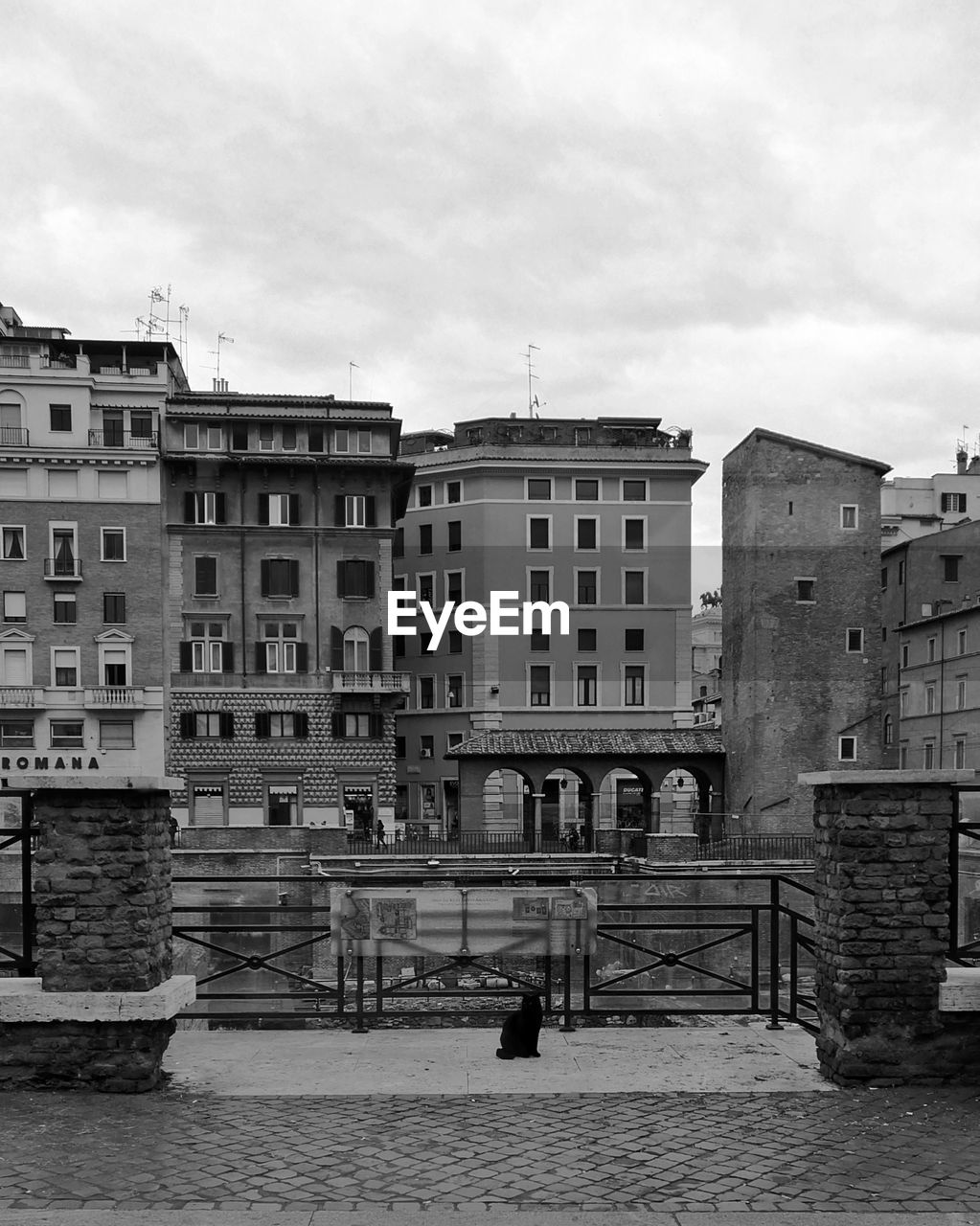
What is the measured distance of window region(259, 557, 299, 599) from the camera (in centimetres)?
4947

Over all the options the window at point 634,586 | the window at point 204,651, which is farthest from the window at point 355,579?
the window at point 634,586

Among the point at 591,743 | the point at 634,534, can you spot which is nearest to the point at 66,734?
the point at 591,743

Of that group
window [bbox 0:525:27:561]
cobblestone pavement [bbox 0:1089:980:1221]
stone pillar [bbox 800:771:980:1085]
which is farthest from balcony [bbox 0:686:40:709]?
stone pillar [bbox 800:771:980:1085]

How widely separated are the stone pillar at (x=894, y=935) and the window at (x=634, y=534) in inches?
1910

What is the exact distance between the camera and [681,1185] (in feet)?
18.5

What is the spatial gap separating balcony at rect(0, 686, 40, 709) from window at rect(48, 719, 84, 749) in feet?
3.60

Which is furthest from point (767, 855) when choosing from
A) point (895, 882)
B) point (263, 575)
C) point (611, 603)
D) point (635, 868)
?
point (895, 882)

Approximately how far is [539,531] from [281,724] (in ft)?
50.8

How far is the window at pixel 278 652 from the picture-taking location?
1932 inches

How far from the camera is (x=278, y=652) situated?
161ft

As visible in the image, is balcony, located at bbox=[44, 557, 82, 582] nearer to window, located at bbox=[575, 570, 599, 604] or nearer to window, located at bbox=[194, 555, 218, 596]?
window, located at bbox=[194, 555, 218, 596]

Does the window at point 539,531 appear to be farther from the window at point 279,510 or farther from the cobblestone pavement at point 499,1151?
the cobblestone pavement at point 499,1151

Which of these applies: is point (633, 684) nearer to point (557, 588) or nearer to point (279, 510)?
point (557, 588)

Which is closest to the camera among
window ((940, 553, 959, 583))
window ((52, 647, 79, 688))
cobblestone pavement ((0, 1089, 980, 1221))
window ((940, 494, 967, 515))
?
cobblestone pavement ((0, 1089, 980, 1221))
